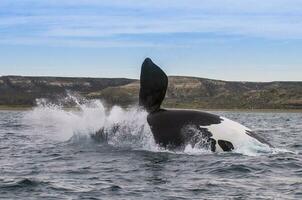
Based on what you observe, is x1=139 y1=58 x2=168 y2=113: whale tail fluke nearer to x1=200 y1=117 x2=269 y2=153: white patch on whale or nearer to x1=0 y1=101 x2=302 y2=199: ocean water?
x1=0 y1=101 x2=302 y2=199: ocean water

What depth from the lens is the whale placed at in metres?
20.5

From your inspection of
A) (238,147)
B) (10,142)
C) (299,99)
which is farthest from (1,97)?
(238,147)

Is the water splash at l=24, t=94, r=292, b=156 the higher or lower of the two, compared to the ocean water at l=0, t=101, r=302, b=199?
higher

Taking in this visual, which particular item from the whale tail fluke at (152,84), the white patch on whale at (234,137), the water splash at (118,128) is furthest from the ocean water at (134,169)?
the whale tail fluke at (152,84)

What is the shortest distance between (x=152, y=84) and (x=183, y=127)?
179 centimetres

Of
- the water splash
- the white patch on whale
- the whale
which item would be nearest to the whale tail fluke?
the whale

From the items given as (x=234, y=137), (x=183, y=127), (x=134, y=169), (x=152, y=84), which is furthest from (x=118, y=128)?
(x=134, y=169)

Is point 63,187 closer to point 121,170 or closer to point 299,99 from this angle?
point 121,170

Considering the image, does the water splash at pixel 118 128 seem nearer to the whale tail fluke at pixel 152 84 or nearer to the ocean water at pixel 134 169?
the ocean water at pixel 134 169

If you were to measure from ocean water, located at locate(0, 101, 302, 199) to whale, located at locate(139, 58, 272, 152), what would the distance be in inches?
12.4

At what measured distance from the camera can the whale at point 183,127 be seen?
20531 mm

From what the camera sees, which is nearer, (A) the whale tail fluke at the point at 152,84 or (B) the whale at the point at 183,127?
(B) the whale at the point at 183,127

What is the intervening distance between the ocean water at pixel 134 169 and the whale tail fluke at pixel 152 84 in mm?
722

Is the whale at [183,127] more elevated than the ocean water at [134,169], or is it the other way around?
the whale at [183,127]
